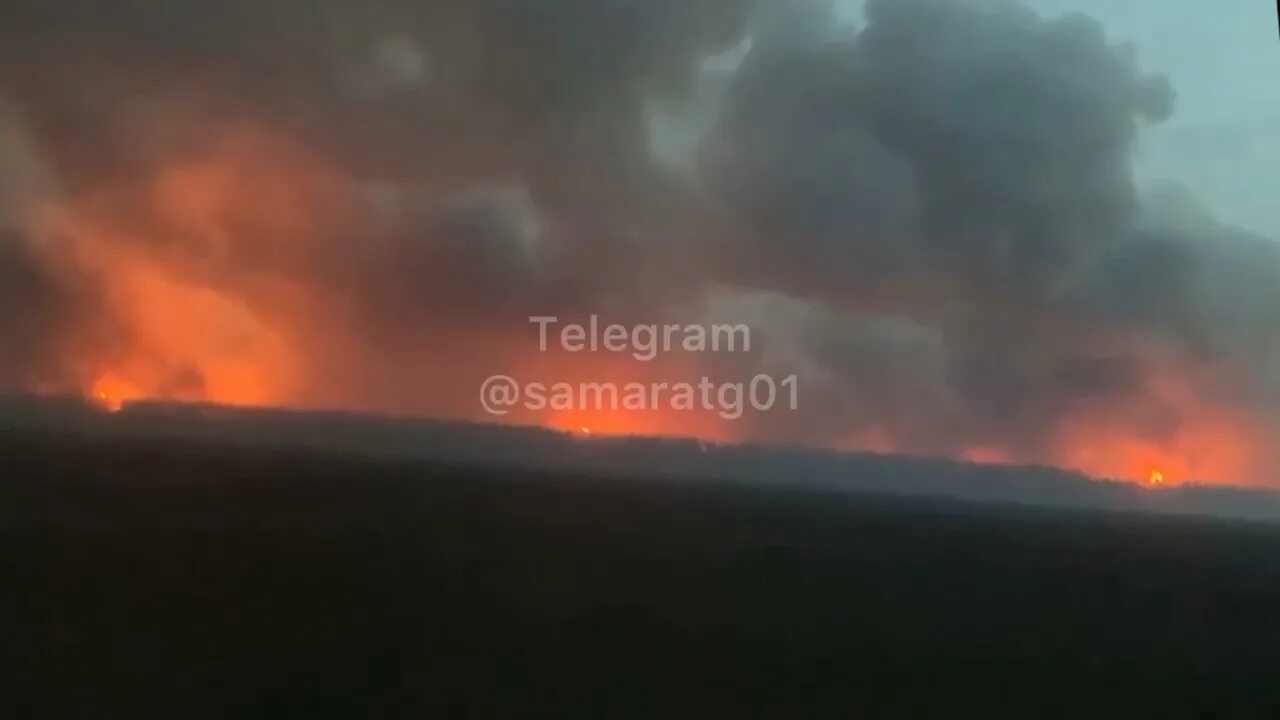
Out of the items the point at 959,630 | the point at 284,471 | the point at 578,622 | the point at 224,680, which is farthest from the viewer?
the point at 284,471

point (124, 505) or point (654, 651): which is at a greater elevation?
point (124, 505)

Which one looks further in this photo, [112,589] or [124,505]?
[124,505]

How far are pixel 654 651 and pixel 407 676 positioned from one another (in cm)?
148

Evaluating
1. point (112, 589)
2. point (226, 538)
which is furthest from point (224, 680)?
point (226, 538)

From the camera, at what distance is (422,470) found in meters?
16.2

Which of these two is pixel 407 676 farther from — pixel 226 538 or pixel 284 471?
pixel 284 471

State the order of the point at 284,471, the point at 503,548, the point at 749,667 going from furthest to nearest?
the point at 284,471 → the point at 503,548 → the point at 749,667

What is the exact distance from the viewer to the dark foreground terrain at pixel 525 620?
5578 mm

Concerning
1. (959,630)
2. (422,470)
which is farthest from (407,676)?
(422,470)

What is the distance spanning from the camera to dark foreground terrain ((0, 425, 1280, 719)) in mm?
5578

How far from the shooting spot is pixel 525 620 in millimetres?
6574

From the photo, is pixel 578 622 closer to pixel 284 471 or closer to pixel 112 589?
pixel 112 589

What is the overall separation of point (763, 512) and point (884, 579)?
7.24 meters

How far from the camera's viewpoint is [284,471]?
14.1m
